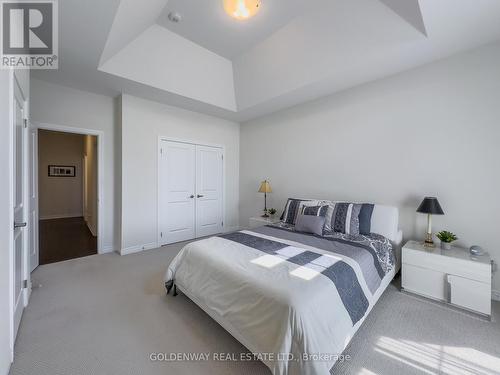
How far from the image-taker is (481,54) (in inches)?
92.3

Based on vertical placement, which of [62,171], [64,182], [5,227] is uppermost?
[62,171]

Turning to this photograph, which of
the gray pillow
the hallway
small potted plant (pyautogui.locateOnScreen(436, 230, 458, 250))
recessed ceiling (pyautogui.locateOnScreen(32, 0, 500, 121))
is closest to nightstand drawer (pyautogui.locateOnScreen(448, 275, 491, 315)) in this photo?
small potted plant (pyautogui.locateOnScreen(436, 230, 458, 250))

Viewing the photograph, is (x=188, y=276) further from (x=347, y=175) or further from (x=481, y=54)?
(x=481, y=54)

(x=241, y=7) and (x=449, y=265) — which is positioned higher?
(x=241, y=7)

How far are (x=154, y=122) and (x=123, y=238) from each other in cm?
204

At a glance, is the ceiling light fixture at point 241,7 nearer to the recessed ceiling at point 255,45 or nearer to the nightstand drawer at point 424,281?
the recessed ceiling at point 255,45

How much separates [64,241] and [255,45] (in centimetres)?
502

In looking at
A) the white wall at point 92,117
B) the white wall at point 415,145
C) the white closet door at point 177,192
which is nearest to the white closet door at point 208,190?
the white closet door at point 177,192

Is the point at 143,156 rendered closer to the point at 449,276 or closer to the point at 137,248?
the point at 137,248

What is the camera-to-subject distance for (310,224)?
279 centimetres

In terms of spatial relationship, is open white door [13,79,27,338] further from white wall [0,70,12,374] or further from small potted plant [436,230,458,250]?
small potted plant [436,230,458,250]

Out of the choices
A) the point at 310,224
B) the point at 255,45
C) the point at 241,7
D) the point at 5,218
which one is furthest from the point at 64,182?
the point at 310,224

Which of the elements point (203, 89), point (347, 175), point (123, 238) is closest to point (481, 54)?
point (347, 175)

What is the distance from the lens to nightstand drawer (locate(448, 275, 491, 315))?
1.99 meters
